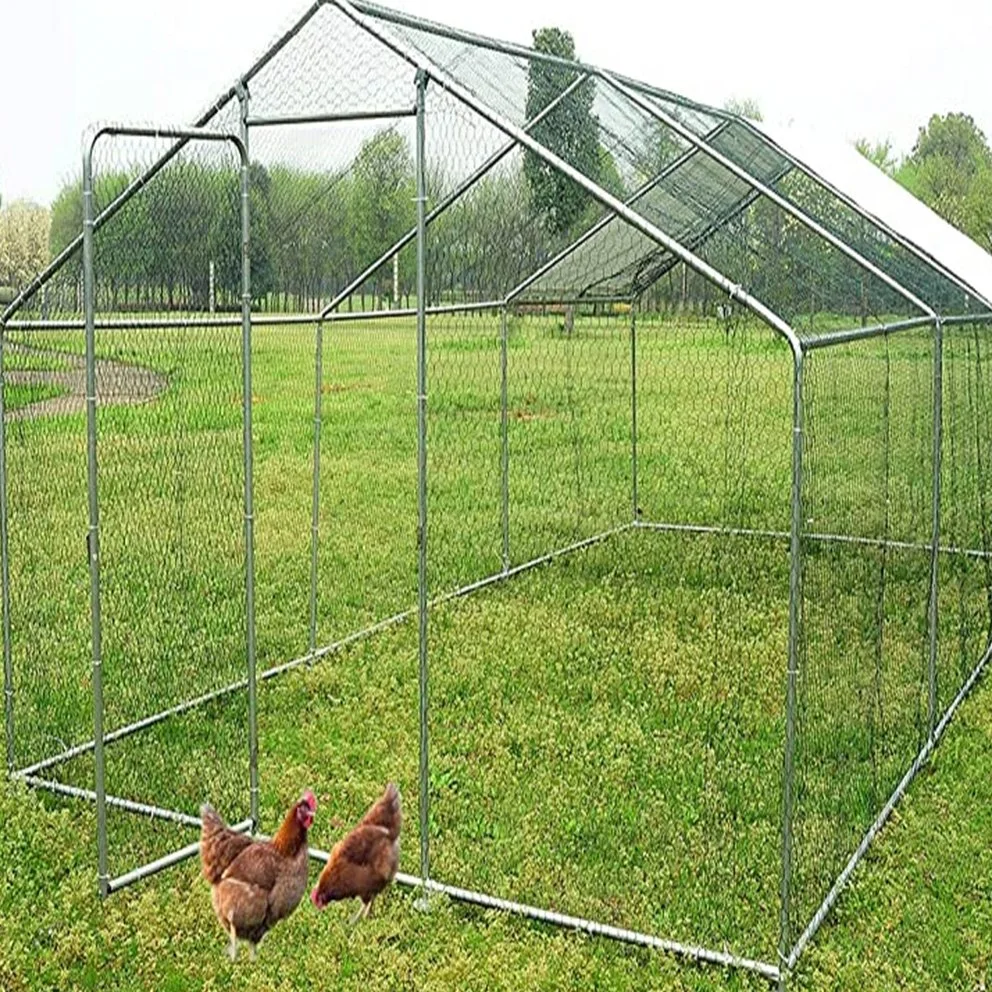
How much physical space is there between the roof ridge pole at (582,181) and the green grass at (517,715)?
0.40 meters

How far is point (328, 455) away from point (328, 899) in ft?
34.4

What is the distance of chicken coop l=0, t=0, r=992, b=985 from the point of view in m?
5.07

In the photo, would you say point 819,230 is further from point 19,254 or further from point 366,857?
point 19,254

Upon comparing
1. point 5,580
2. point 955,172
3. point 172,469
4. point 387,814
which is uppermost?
point 955,172

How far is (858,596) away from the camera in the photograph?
5422mm

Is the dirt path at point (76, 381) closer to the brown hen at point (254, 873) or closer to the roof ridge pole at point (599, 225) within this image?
the brown hen at point (254, 873)

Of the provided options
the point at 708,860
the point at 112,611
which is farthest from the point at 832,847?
the point at 112,611

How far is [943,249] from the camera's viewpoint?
8469 mm

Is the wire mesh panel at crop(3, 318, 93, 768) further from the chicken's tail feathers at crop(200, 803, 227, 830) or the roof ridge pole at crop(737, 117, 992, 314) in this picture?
the roof ridge pole at crop(737, 117, 992, 314)

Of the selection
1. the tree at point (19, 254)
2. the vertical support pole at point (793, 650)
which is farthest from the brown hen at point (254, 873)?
the tree at point (19, 254)

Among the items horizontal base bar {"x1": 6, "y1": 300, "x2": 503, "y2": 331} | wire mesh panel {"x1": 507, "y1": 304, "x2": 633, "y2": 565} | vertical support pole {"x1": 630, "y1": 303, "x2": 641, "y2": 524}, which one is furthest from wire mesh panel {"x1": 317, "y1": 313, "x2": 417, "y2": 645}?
vertical support pole {"x1": 630, "y1": 303, "x2": 641, "y2": 524}

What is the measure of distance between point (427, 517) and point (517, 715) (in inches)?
45.8

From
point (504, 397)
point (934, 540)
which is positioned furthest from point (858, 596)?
point (504, 397)

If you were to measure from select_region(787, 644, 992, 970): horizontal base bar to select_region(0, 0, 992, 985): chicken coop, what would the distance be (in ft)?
0.07
